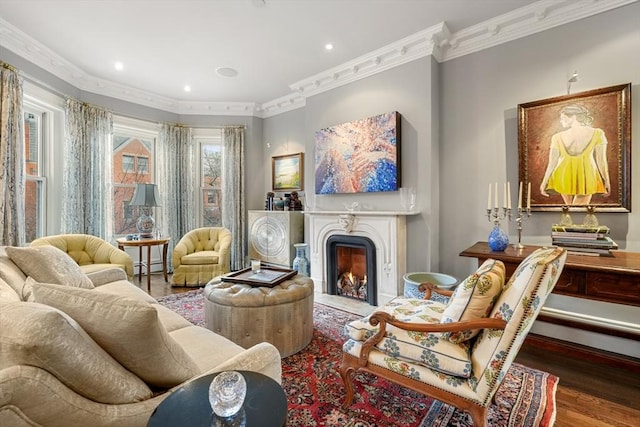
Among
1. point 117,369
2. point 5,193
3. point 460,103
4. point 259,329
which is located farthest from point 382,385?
point 5,193

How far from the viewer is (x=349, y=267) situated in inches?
155

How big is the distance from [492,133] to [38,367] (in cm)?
364

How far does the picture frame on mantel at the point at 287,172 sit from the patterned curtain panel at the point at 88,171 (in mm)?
2582

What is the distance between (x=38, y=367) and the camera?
2.58 feet

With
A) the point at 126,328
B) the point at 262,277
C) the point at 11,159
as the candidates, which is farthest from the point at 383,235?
the point at 11,159

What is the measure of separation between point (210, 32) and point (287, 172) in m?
2.49

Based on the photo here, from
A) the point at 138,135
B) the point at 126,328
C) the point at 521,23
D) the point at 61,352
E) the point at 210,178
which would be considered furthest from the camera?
the point at 210,178

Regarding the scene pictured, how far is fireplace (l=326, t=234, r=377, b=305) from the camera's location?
3.61 metres

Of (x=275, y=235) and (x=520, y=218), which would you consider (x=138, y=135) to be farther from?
(x=520, y=218)

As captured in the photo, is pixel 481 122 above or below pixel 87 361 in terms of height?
above

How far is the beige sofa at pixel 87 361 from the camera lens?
764mm

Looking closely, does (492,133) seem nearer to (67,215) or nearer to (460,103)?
(460,103)

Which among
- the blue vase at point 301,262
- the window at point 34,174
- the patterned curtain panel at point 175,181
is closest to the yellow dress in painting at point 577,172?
the blue vase at point 301,262

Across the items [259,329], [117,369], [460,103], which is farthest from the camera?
[460,103]
